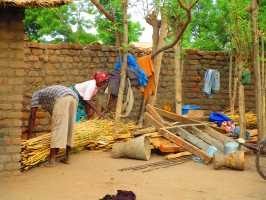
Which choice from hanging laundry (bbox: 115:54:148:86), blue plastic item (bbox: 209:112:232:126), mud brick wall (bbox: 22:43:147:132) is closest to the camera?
hanging laundry (bbox: 115:54:148:86)

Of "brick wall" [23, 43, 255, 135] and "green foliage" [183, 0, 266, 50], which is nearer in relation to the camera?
"brick wall" [23, 43, 255, 135]

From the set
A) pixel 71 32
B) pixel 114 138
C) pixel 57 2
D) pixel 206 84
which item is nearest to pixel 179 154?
pixel 114 138

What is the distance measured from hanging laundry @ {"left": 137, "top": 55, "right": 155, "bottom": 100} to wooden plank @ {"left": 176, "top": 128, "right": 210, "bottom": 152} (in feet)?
5.26

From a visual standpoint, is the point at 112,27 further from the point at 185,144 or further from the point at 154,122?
the point at 185,144

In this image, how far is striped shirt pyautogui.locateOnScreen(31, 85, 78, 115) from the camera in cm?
861

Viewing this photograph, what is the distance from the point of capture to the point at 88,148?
32.5 feet

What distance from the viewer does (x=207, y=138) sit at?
984cm

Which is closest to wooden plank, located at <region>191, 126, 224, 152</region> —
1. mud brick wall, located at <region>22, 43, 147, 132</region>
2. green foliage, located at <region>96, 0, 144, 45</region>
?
green foliage, located at <region>96, 0, 144, 45</region>

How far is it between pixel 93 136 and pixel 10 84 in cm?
256

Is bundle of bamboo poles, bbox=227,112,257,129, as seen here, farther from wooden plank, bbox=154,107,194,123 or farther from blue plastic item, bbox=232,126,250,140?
wooden plank, bbox=154,107,194,123

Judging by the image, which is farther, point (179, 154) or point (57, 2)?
point (179, 154)

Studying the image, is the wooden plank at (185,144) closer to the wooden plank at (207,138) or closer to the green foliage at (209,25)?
the wooden plank at (207,138)

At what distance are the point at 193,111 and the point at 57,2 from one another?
611 cm

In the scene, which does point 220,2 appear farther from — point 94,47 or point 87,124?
point 87,124
